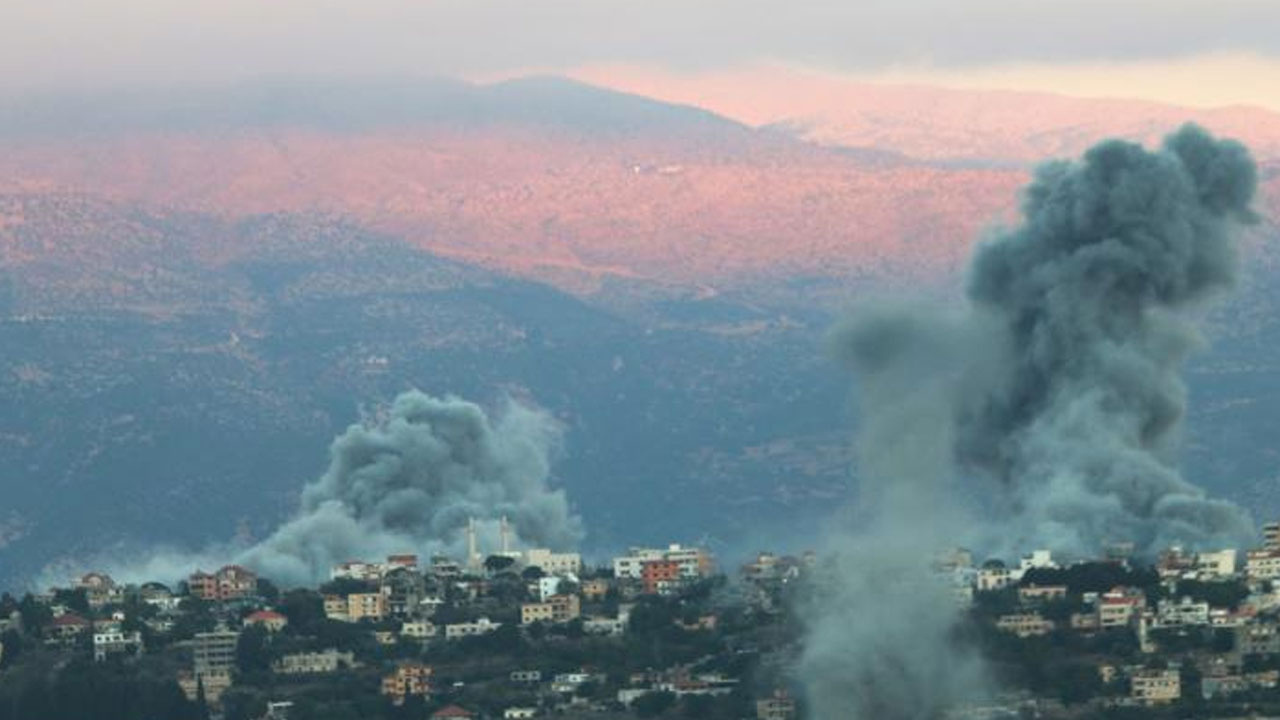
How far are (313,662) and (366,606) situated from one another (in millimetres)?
7339

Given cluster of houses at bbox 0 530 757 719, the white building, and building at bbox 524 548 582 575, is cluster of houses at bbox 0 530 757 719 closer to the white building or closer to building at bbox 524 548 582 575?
building at bbox 524 548 582 575

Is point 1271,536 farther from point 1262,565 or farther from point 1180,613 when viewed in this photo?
point 1180,613

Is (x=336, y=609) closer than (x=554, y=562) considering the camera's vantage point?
Yes

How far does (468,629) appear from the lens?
131 meters

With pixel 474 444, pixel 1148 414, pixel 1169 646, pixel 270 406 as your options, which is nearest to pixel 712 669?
pixel 1169 646

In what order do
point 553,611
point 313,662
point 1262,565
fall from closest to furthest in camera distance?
point 1262,565, point 313,662, point 553,611

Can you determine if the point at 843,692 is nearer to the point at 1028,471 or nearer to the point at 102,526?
the point at 1028,471

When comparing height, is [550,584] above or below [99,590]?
above

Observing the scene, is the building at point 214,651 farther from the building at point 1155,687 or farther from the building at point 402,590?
the building at point 1155,687

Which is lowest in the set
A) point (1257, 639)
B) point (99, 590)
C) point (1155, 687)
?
point (99, 590)

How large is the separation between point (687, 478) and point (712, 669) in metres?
68.5

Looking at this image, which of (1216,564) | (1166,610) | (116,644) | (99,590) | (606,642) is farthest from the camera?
(99,590)

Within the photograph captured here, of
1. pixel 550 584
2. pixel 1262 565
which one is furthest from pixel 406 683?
pixel 1262 565

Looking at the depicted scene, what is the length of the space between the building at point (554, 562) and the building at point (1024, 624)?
22186 mm
